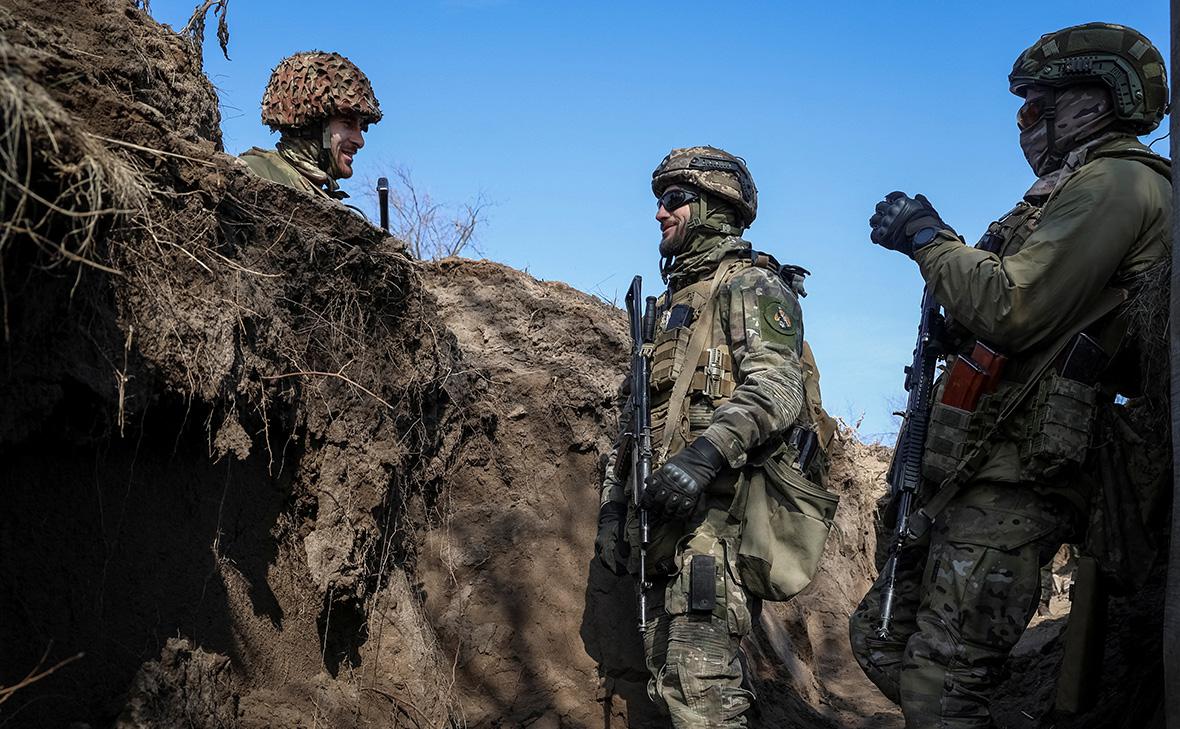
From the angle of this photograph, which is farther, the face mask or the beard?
the beard

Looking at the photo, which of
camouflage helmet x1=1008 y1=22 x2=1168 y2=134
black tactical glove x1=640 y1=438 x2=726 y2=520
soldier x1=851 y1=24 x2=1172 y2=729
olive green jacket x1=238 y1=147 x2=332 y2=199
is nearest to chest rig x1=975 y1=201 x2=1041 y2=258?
soldier x1=851 y1=24 x2=1172 y2=729

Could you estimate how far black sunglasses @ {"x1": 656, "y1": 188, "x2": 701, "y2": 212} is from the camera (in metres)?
5.93

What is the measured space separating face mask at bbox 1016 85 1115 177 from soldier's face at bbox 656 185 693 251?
1609 mm

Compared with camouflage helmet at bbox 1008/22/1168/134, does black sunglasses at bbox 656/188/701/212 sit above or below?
below

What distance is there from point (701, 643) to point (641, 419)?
1.09m

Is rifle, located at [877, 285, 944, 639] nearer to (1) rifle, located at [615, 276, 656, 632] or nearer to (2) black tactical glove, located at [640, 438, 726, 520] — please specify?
(2) black tactical glove, located at [640, 438, 726, 520]

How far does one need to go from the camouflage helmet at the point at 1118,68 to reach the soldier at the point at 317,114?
348 centimetres

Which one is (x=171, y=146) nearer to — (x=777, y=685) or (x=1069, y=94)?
(x=1069, y=94)

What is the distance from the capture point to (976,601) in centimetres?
449

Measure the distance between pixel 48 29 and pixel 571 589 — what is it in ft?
13.2

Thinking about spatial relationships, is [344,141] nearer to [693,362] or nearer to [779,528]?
[693,362]

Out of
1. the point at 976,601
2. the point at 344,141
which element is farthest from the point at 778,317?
the point at 344,141

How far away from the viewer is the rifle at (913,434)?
487cm

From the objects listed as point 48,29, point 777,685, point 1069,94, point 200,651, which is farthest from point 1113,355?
point 48,29
